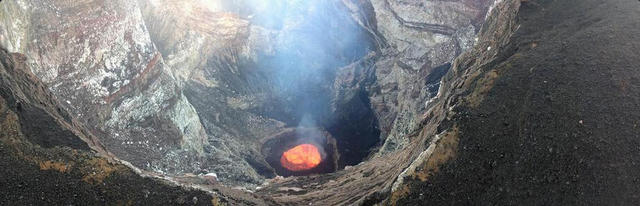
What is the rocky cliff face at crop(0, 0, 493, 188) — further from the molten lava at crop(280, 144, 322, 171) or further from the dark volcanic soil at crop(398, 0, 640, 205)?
the dark volcanic soil at crop(398, 0, 640, 205)

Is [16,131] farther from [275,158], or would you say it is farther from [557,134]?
[275,158]

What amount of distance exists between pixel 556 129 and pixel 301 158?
1666 inches

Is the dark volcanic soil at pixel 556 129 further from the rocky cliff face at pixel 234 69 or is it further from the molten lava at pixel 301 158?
the molten lava at pixel 301 158

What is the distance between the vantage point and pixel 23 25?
111 feet

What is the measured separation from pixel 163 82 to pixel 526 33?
3462 centimetres

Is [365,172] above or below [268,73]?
below

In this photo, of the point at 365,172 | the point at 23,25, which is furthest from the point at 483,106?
the point at 23,25

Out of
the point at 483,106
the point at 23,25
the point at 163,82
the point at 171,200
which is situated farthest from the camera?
the point at 163,82

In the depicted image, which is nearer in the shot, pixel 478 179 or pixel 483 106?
pixel 478 179

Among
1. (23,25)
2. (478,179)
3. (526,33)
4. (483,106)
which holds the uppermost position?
(23,25)

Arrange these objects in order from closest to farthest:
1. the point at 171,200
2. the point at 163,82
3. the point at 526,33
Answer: the point at 171,200, the point at 526,33, the point at 163,82

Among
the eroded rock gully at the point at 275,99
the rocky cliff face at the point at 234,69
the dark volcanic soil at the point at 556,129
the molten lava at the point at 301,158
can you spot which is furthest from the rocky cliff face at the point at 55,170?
the molten lava at the point at 301,158

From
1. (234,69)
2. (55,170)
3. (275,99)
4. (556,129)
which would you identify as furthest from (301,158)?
(556,129)

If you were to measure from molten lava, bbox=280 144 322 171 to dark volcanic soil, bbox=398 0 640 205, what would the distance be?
34730mm
